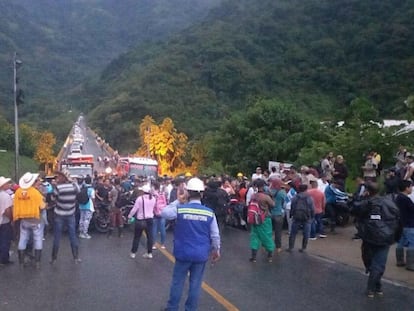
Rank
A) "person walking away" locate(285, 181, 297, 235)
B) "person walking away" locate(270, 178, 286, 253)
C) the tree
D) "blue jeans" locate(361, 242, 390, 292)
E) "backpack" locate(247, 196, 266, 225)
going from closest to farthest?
"blue jeans" locate(361, 242, 390, 292)
"backpack" locate(247, 196, 266, 225)
"person walking away" locate(270, 178, 286, 253)
"person walking away" locate(285, 181, 297, 235)
the tree

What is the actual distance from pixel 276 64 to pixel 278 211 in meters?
57.5

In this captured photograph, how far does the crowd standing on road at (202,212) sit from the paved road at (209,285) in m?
0.54

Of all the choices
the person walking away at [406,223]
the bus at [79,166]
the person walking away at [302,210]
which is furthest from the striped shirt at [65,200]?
the bus at [79,166]

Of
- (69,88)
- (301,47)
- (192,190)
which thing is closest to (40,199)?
(192,190)

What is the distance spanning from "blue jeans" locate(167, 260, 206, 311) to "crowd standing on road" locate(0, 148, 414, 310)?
1 cm

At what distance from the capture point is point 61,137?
445ft

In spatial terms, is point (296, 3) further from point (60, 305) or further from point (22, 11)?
point (22, 11)

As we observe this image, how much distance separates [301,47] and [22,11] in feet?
459

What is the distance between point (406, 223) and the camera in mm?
12320

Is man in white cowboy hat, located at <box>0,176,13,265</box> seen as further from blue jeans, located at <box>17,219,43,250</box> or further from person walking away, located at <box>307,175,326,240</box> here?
person walking away, located at <box>307,175,326,240</box>

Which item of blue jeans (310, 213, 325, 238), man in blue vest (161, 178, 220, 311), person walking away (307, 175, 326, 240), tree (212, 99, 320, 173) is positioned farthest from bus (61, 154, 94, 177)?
man in blue vest (161, 178, 220, 311)

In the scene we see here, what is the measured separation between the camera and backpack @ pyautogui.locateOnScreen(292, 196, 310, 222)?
50.6 feet

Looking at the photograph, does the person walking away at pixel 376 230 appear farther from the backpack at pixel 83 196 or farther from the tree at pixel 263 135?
the tree at pixel 263 135

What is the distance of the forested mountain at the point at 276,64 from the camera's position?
188ft
